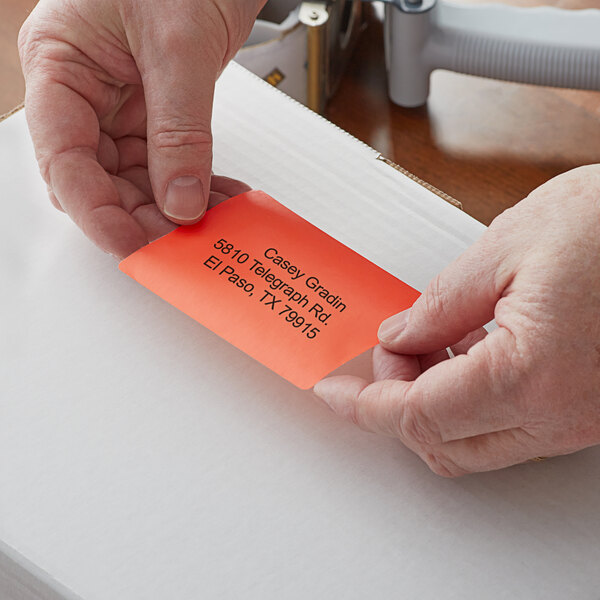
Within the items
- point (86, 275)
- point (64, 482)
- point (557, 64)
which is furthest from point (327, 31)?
point (64, 482)

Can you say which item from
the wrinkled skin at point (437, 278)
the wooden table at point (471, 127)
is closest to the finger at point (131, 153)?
the wrinkled skin at point (437, 278)

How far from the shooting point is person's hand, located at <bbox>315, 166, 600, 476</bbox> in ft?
1.04

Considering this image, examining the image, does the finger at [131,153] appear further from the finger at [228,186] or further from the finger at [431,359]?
the finger at [431,359]

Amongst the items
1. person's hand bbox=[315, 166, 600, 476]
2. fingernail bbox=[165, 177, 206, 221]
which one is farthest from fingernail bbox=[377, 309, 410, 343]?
fingernail bbox=[165, 177, 206, 221]

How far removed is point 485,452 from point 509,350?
0.06m

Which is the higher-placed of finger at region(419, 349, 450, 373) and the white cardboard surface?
finger at region(419, 349, 450, 373)

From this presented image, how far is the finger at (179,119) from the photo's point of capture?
0.43 meters

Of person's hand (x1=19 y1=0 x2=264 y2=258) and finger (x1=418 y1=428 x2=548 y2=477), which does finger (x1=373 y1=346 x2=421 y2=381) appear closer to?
finger (x1=418 y1=428 x2=548 y2=477)

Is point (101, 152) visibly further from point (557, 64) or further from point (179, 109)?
point (557, 64)

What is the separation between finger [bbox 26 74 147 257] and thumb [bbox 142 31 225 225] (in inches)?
1.2

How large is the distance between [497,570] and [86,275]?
293mm

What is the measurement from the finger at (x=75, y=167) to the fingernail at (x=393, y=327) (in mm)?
163

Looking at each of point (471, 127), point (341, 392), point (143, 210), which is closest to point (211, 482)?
point (341, 392)

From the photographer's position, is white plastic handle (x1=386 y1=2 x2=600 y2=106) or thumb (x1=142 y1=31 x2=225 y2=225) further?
white plastic handle (x1=386 y1=2 x2=600 y2=106)
